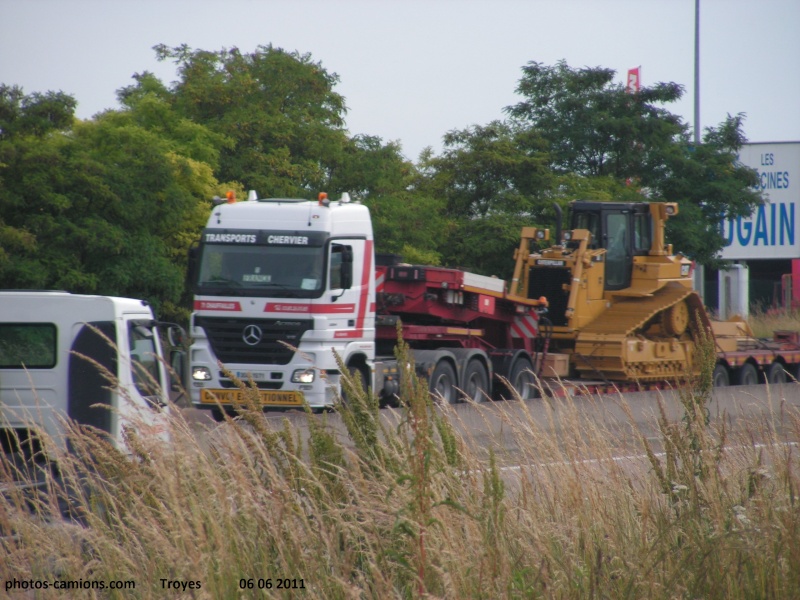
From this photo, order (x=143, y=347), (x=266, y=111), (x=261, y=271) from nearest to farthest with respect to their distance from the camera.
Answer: (x=143, y=347)
(x=261, y=271)
(x=266, y=111)

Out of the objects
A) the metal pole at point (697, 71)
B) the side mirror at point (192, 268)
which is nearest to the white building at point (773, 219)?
the metal pole at point (697, 71)

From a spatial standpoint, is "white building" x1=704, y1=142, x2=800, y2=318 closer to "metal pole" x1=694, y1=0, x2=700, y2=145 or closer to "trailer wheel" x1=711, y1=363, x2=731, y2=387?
"metal pole" x1=694, y1=0, x2=700, y2=145

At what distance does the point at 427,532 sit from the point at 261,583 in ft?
2.39

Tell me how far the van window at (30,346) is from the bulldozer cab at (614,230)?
12.1 m

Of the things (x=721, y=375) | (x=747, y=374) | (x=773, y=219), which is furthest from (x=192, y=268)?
(x=773, y=219)

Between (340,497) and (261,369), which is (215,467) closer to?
(340,497)

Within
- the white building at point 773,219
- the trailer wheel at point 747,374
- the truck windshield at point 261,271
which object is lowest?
the trailer wheel at point 747,374

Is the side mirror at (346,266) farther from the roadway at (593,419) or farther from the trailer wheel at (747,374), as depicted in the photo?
the trailer wheel at (747,374)

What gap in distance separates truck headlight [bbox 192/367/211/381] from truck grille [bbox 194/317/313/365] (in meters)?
0.33

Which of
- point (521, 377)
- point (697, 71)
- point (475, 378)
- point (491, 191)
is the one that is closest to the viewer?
point (475, 378)

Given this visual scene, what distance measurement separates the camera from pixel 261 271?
1441 centimetres

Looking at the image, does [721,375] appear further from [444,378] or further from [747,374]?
[444,378]

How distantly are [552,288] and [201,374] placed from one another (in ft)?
23.7

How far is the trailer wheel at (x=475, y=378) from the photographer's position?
1689 cm
